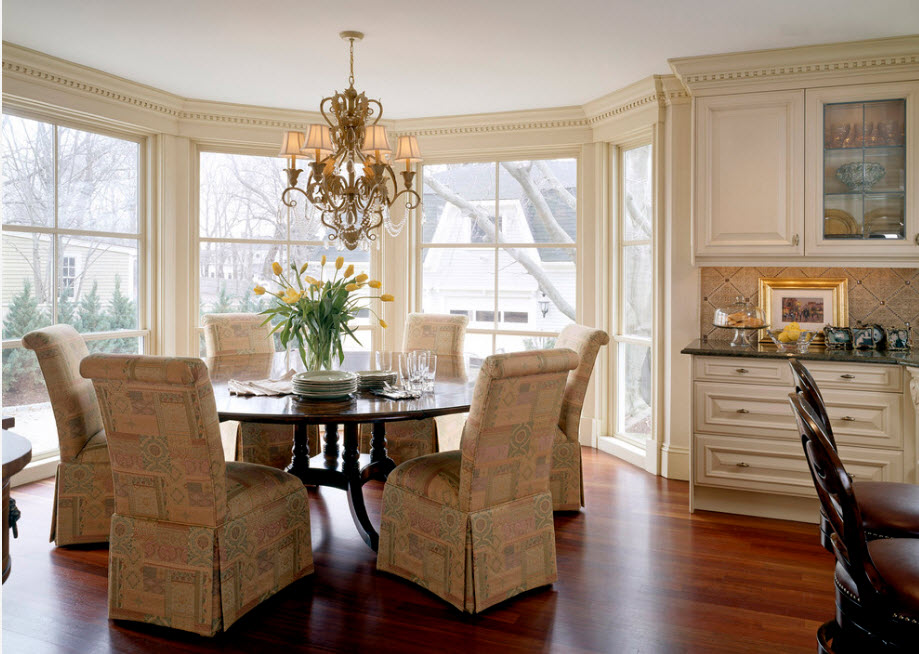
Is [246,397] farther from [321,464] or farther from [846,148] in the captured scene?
[846,148]

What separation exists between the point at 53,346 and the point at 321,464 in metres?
1.48

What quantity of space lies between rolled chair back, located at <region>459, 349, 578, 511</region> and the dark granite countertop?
1.31m

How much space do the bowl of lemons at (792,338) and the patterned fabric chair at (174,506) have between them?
2732 mm

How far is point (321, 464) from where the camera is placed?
3.89 m

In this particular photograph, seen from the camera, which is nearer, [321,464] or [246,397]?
[246,397]

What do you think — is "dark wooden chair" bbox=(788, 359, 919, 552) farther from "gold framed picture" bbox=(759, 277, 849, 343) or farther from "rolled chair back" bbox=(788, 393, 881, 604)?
"gold framed picture" bbox=(759, 277, 849, 343)

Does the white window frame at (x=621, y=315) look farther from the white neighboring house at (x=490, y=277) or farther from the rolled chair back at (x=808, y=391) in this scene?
the rolled chair back at (x=808, y=391)

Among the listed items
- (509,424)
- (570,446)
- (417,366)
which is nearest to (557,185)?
(570,446)

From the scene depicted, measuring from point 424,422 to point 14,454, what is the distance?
285 centimetres

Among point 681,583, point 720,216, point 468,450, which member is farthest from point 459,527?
point 720,216

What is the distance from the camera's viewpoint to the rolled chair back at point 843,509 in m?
1.54

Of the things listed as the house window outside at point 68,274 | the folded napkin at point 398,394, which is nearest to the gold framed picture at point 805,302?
the folded napkin at point 398,394

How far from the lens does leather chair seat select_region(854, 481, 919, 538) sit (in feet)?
6.54

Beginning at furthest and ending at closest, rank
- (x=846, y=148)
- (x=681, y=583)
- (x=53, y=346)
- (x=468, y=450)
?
(x=846, y=148), (x=53, y=346), (x=681, y=583), (x=468, y=450)
